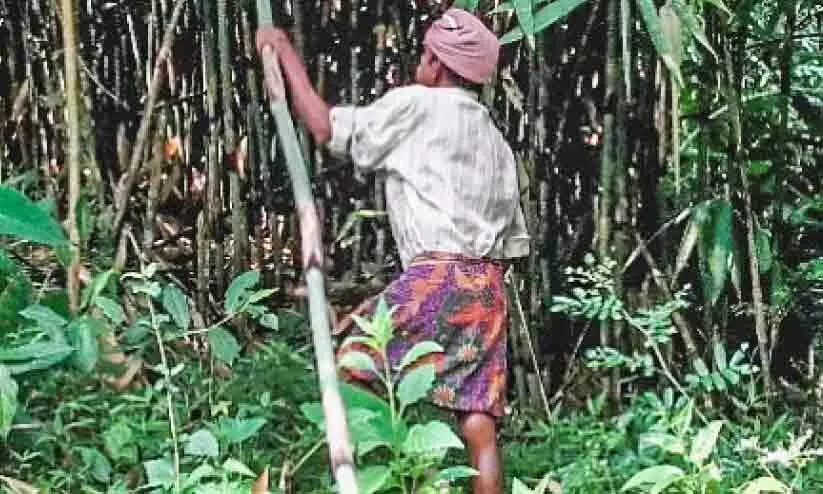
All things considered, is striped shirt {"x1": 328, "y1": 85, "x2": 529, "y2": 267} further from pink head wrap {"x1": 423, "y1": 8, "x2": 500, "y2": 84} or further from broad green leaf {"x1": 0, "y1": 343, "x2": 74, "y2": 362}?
broad green leaf {"x1": 0, "y1": 343, "x2": 74, "y2": 362}

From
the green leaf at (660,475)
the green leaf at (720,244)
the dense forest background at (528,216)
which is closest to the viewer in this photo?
the green leaf at (660,475)

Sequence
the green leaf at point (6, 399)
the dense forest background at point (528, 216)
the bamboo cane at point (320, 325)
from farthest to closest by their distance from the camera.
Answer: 1. the dense forest background at point (528, 216)
2. the green leaf at point (6, 399)
3. the bamboo cane at point (320, 325)

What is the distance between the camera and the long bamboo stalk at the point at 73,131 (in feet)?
6.96

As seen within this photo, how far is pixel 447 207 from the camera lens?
7.11ft

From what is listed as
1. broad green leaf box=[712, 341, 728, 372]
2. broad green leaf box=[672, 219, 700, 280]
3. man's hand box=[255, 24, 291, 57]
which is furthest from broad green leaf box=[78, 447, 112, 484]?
broad green leaf box=[672, 219, 700, 280]

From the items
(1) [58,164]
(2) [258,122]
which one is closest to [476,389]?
(2) [258,122]

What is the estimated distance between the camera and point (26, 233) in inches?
76.3

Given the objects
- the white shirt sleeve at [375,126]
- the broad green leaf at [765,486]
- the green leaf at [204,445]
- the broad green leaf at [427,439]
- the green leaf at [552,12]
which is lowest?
the broad green leaf at [765,486]

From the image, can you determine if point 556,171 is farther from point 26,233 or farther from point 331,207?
point 26,233

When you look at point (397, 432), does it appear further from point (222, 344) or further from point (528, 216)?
point (528, 216)

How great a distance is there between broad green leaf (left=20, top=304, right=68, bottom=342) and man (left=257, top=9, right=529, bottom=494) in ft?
1.34

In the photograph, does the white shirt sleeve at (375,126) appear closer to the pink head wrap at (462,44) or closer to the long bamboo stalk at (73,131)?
the pink head wrap at (462,44)

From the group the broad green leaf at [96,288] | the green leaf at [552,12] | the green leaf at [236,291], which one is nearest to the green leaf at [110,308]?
the broad green leaf at [96,288]

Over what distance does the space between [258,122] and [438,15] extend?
40 cm
